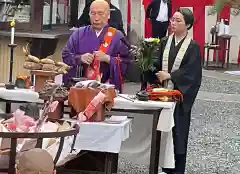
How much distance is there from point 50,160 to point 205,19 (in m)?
12.4

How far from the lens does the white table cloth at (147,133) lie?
452 cm

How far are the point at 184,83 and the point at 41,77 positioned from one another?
124 cm

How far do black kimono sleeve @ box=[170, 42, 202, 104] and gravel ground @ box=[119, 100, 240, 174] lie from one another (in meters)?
1.02

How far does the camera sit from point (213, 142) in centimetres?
720

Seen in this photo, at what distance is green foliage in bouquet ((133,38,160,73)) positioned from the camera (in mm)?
4992

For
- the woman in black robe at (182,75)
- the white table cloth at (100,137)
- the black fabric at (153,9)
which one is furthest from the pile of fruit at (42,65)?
the black fabric at (153,9)

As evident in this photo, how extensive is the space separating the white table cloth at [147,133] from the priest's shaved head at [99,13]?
62 cm

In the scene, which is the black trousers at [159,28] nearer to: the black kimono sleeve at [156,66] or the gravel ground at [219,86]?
the gravel ground at [219,86]

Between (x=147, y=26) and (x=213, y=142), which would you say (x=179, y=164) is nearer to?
(x=213, y=142)

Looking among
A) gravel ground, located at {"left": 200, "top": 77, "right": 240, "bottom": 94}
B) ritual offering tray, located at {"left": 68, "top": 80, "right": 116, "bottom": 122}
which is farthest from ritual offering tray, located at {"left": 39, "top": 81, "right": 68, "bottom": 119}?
gravel ground, located at {"left": 200, "top": 77, "right": 240, "bottom": 94}

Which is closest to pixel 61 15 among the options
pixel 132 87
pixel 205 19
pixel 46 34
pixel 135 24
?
pixel 46 34

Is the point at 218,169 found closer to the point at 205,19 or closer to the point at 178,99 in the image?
the point at 178,99

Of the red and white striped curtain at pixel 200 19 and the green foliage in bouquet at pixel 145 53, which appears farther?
the red and white striped curtain at pixel 200 19

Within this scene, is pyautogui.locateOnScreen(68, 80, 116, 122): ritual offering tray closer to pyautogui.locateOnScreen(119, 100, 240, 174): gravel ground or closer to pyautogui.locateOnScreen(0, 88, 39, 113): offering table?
pyautogui.locateOnScreen(0, 88, 39, 113): offering table
